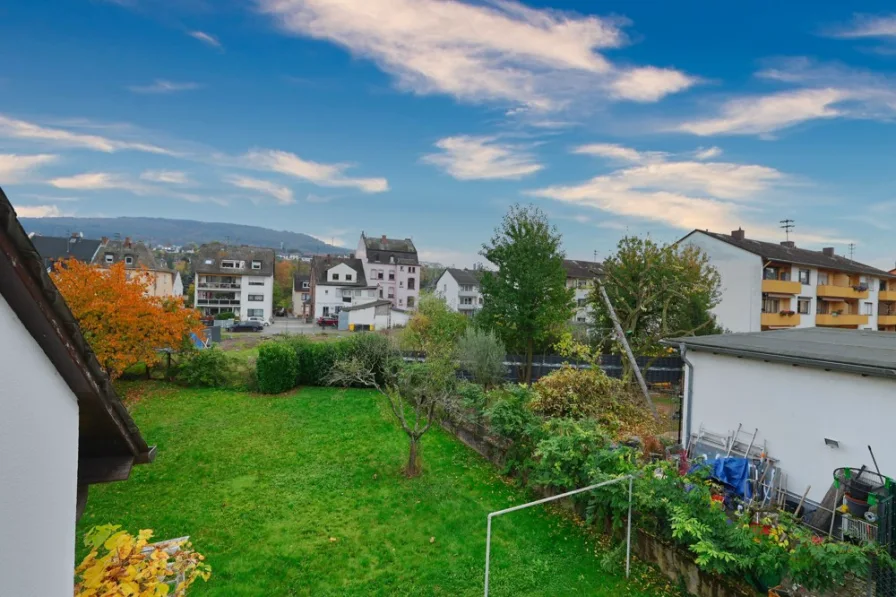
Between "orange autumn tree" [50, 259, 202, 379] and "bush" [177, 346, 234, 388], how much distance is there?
7.99ft

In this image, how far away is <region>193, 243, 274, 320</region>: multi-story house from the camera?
51.8m

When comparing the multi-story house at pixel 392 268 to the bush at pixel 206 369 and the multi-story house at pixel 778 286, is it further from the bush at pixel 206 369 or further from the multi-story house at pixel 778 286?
the bush at pixel 206 369

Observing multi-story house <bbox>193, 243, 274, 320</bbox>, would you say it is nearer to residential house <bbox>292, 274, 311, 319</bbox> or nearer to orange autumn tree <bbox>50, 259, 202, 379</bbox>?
residential house <bbox>292, 274, 311, 319</bbox>

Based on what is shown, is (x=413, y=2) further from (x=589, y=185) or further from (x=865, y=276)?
(x=865, y=276)

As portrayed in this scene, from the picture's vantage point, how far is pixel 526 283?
20.2 m

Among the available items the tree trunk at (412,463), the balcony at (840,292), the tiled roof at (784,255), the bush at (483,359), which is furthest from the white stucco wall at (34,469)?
the balcony at (840,292)

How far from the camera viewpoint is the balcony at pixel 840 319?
3338 centimetres

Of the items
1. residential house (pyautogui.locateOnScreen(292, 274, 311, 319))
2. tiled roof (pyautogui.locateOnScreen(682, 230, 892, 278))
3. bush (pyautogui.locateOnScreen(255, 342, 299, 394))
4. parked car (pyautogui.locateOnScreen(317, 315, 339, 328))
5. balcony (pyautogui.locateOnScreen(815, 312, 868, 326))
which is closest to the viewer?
bush (pyautogui.locateOnScreen(255, 342, 299, 394))

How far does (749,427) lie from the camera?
31.2ft

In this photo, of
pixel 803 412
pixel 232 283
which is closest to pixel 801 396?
pixel 803 412

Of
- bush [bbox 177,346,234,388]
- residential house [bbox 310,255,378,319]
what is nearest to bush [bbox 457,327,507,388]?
bush [bbox 177,346,234,388]

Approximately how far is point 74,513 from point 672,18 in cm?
1884

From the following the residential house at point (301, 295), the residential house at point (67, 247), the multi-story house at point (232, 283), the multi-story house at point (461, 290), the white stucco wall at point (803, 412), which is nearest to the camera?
the white stucco wall at point (803, 412)

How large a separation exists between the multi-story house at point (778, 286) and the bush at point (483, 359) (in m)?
15.3
